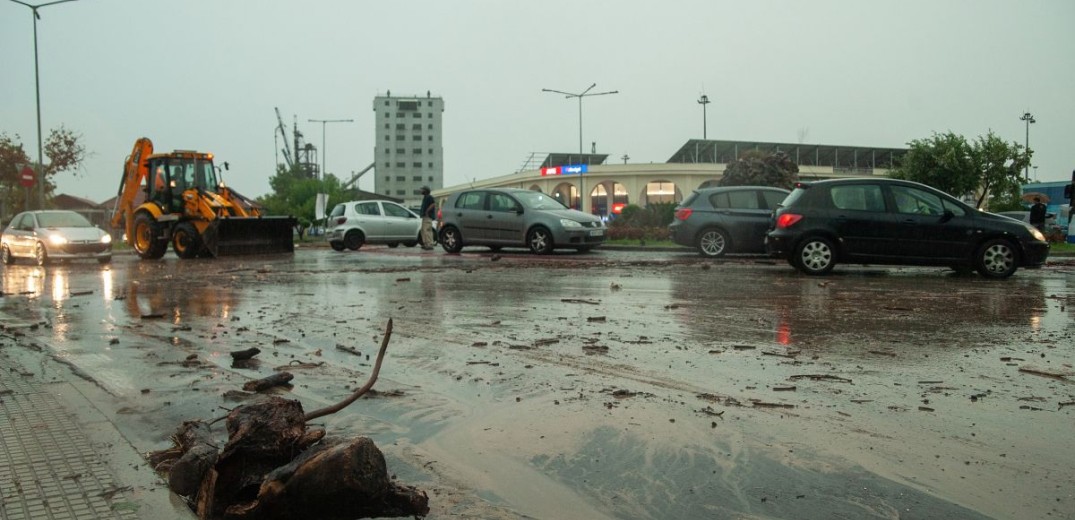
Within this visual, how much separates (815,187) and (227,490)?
39.4 ft

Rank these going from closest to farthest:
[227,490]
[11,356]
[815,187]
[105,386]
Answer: [227,490], [105,386], [11,356], [815,187]

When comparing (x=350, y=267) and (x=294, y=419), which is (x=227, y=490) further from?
(x=350, y=267)

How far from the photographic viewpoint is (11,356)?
6.34 metres

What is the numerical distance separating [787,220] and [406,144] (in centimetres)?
15085

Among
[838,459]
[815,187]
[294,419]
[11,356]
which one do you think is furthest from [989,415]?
[815,187]

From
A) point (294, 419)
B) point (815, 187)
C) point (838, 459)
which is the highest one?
point (815, 187)

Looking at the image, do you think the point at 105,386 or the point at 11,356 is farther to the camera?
the point at 11,356

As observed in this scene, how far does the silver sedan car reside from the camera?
21062mm

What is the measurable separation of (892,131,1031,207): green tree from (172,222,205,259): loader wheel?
4233 centimetres

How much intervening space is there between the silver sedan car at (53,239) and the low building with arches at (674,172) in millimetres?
52416

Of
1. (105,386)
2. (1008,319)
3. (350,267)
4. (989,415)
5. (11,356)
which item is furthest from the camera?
(350,267)

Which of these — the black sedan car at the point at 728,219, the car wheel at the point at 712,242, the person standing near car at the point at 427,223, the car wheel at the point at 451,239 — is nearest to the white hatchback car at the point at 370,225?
the person standing near car at the point at 427,223

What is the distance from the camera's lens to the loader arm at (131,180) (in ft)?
75.2

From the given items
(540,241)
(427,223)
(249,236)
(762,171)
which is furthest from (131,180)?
(762,171)
